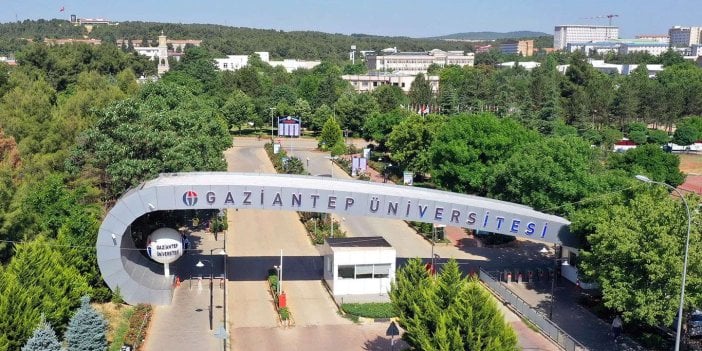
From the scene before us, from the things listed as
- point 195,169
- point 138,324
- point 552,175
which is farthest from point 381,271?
point 195,169

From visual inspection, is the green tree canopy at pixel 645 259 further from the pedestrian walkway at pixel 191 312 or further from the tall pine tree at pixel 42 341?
the tall pine tree at pixel 42 341

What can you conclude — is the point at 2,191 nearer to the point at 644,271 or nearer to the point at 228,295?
the point at 228,295

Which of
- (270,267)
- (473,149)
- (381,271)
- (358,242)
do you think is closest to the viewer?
(381,271)

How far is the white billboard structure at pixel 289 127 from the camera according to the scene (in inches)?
3514

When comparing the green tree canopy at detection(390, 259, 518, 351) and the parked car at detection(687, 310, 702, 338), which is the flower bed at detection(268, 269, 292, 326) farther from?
the parked car at detection(687, 310, 702, 338)

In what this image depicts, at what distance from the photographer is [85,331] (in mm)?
23094

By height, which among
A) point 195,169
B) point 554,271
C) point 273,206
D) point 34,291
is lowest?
point 554,271

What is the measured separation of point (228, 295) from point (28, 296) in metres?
9.63

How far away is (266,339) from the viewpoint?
2636cm

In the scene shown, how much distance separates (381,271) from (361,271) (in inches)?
36.7

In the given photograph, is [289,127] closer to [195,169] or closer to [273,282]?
[195,169]

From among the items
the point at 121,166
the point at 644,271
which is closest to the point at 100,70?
the point at 121,166

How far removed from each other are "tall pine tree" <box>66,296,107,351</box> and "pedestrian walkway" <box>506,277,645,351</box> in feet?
58.1

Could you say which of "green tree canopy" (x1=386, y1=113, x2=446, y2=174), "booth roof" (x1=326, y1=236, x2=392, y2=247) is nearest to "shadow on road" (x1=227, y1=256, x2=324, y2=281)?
"booth roof" (x1=326, y1=236, x2=392, y2=247)
